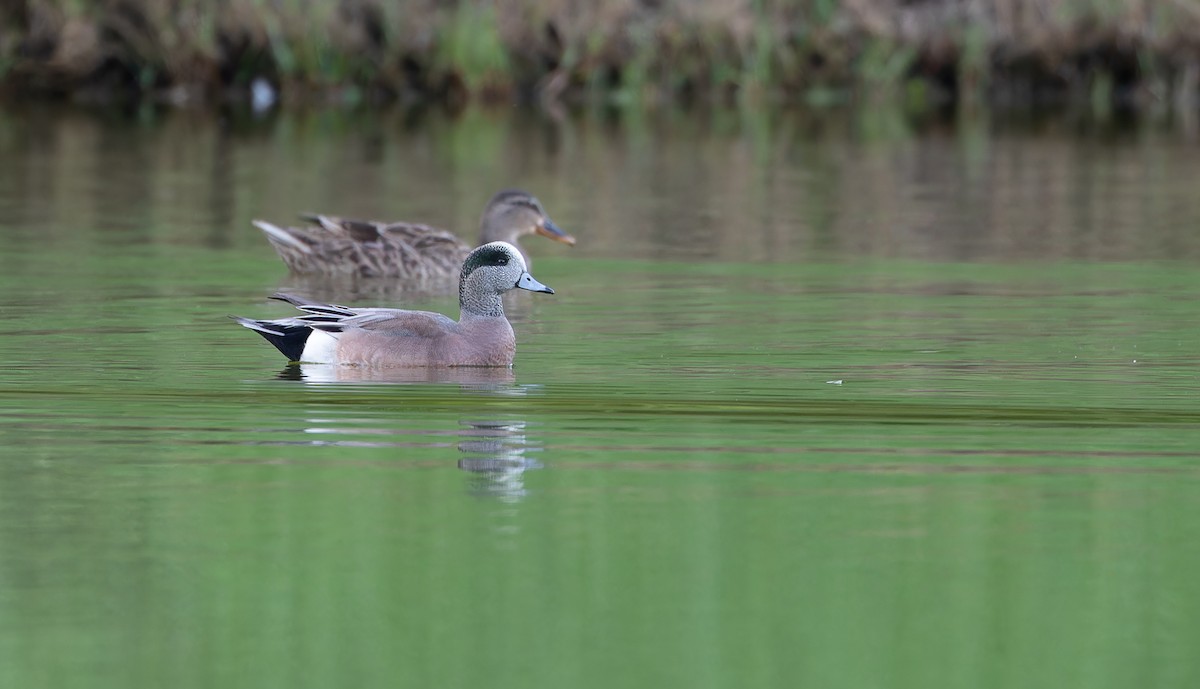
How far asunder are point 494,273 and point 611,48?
17.3 meters

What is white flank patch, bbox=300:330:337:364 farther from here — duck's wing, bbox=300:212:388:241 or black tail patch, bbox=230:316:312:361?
duck's wing, bbox=300:212:388:241

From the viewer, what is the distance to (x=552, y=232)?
47.2 feet

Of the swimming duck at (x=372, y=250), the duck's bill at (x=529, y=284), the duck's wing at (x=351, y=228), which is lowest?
the duck's bill at (x=529, y=284)

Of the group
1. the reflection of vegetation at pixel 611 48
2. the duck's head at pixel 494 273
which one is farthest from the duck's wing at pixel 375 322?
the reflection of vegetation at pixel 611 48

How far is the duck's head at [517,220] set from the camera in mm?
14367

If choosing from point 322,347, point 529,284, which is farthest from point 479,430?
point 529,284

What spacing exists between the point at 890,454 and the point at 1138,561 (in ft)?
4.74

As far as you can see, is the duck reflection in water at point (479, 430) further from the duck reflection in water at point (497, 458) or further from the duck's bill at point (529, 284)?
the duck's bill at point (529, 284)

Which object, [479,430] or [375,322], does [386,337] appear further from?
[479,430]

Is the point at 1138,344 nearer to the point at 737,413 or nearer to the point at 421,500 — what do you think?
the point at 737,413

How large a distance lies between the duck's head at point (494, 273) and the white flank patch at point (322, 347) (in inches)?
25.0

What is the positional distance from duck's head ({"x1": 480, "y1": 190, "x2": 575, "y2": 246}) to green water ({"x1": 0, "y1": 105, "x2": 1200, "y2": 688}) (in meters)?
0.22

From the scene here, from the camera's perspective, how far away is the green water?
233 inches

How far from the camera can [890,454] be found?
8008 mm
